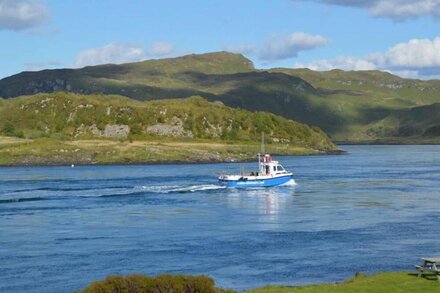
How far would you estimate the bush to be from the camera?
2866 centimetres

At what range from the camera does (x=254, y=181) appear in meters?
135

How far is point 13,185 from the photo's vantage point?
145 meters

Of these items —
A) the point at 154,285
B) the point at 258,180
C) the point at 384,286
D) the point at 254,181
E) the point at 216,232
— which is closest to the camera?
the point at 154,285

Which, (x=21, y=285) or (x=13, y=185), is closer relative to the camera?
(x=21, y=285)

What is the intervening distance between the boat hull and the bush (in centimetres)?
10497

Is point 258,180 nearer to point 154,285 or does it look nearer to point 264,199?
point 264,199

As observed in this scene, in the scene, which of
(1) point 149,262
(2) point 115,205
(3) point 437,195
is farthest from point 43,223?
(3) point 437,195

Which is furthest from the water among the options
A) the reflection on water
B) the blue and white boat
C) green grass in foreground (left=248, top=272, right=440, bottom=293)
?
green grass in foreground (left=248, top=272, right=440, bottom=293)

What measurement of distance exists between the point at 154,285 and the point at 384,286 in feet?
41.9

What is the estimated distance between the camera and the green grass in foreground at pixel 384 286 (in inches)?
1416

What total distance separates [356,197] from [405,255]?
5273 centimetres

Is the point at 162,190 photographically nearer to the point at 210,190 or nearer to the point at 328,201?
the point at 210,190

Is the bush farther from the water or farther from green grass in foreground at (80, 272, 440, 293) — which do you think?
the water

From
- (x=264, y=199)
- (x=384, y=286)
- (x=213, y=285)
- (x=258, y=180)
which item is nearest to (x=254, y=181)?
(x=258, y=180)
